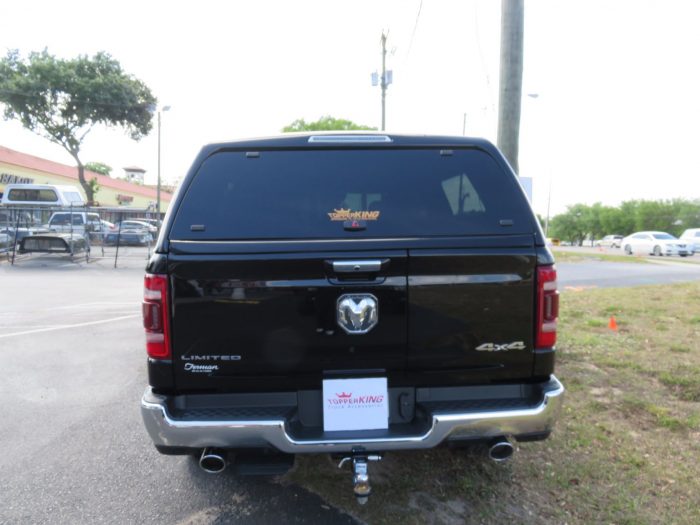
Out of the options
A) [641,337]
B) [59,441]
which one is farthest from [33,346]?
[641,337]

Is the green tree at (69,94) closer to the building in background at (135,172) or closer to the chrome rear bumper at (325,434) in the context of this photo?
the chrome rear bumper at (325,434)

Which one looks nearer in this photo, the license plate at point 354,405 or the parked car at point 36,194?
the license plate at point 354,405

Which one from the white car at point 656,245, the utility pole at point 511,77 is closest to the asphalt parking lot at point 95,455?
the utility pole at point 511,77

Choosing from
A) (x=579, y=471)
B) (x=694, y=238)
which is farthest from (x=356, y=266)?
(x=694, y=238)

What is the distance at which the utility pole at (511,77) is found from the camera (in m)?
5.22

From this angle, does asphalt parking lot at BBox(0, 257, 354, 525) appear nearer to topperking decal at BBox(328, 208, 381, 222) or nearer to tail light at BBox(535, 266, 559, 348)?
tail light at BBox(535, 266, 559, 348)

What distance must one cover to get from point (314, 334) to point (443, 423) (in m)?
0.74

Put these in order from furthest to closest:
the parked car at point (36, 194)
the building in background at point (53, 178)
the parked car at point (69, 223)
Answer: the building in background at point (53, 178) → the parked car at point (36, 194) → the parked car at point (69, 223)

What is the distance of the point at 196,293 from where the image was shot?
2.35 m

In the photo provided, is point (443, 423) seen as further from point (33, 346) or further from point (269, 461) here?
point (33, 346)

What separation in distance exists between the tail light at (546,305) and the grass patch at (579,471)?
1019 mm

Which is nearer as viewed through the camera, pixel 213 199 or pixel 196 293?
pixel 196 293

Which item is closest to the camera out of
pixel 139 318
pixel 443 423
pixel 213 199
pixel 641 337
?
pixel 443 423

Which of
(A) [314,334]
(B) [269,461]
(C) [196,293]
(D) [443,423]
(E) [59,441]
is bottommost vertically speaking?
(E) [59,441]
